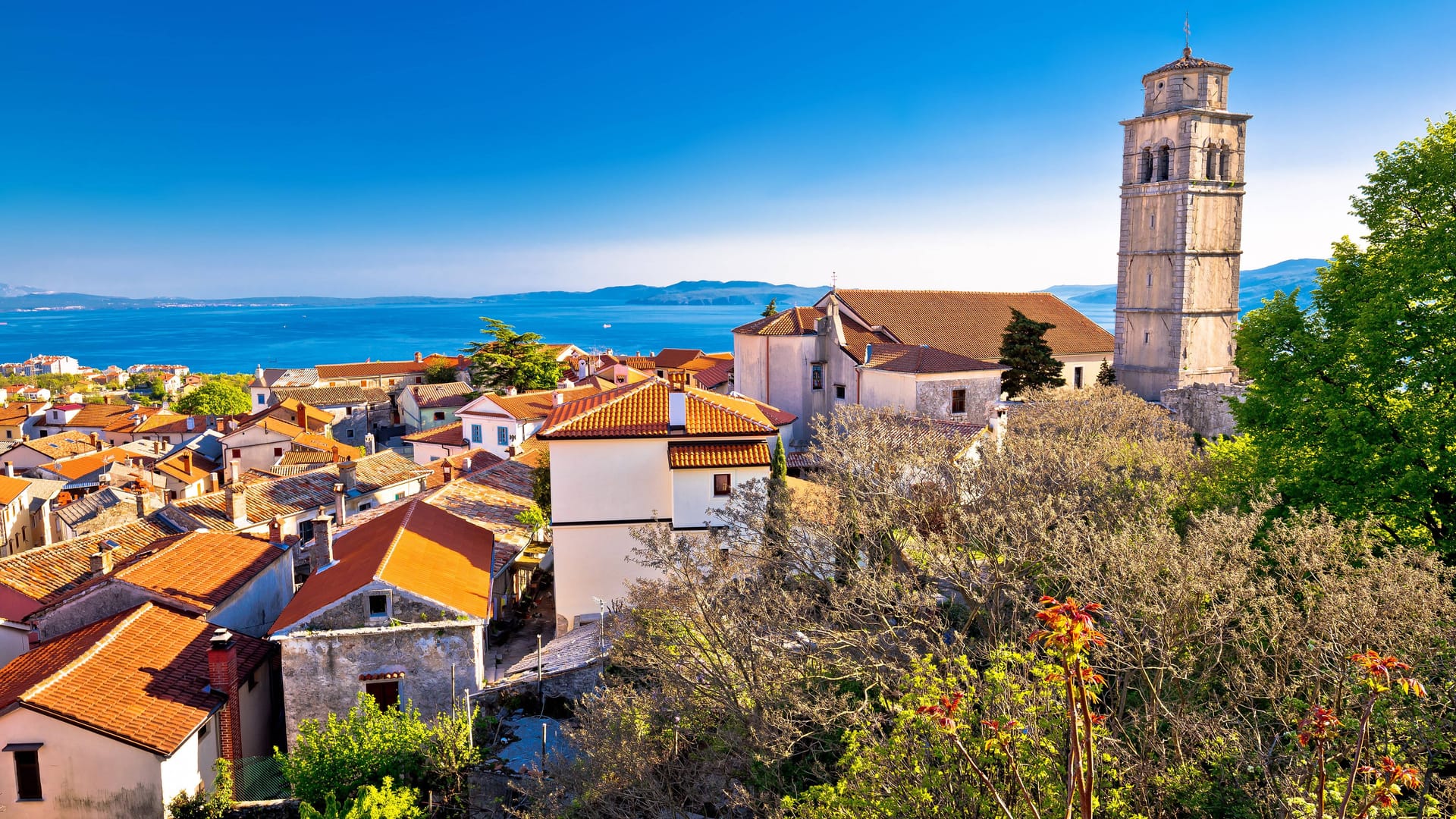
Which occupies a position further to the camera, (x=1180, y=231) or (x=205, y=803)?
(x=1180, y=231)

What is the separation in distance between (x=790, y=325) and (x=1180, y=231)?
22510mm

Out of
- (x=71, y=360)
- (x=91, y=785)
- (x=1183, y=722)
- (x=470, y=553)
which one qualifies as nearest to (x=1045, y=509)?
(x=1183, y=722)

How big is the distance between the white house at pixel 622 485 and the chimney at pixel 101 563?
11.6 meters

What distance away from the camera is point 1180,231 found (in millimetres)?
46750

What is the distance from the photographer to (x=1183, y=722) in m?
9.63

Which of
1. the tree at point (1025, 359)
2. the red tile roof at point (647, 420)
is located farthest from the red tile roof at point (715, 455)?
the tree at point (1025, 359)

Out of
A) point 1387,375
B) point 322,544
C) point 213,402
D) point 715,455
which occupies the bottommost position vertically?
point 213,402

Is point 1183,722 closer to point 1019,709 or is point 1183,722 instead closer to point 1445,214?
point 1019,709

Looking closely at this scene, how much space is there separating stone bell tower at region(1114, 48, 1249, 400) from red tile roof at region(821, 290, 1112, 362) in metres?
2.85

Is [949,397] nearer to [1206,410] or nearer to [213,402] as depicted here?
[1206,410]

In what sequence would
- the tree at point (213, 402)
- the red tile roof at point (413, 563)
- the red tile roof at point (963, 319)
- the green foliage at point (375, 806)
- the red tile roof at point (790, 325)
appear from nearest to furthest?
1. the green foliage at point (375, 806)
2. the red tile roof at point (413, 563)
3. the red tile roof at point (790, 325)
4. the red tile roof at point (963, 319)
5. the tree at point (213, 402)

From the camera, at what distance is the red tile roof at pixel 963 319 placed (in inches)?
1753

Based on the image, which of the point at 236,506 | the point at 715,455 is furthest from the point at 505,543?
the point at 236,506

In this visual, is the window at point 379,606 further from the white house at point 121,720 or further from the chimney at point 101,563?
the chimney at point 101,563
